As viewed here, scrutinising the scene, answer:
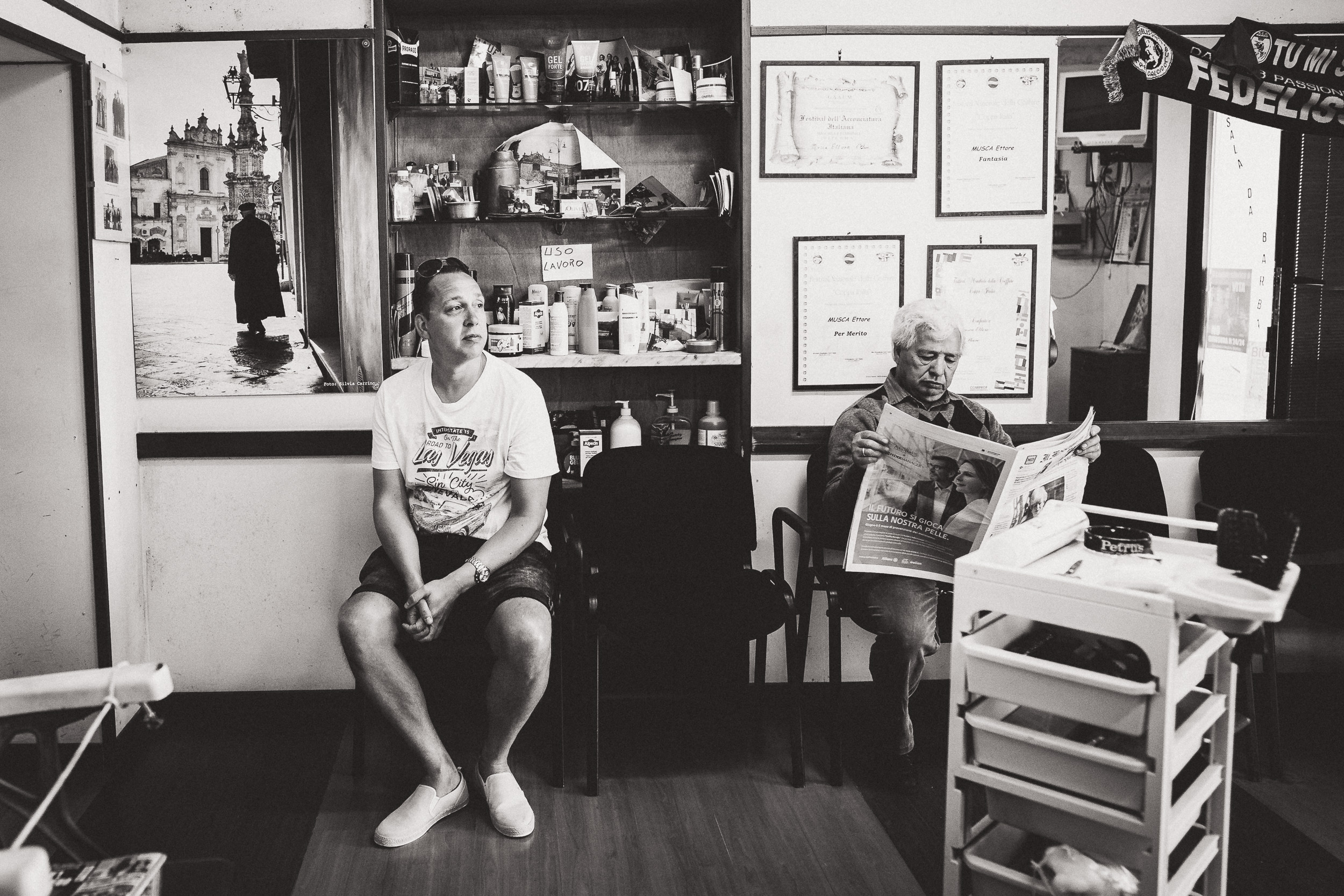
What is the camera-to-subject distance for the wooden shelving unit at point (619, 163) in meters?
3.41

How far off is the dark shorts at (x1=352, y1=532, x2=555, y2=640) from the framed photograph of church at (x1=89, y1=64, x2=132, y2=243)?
1.28 m

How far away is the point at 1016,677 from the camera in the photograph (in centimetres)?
199

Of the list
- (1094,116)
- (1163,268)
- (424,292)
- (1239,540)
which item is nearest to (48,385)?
(424,292)

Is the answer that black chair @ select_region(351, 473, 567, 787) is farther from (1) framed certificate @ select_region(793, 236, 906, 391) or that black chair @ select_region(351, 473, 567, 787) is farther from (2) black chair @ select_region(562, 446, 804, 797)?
(1) framed certificate @ select_region(793, 236, 906, 391)

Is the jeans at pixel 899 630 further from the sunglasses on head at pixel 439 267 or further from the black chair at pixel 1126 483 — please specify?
the sunglasses on head at pixel 439 267

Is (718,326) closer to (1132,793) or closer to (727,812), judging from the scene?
(727,812)

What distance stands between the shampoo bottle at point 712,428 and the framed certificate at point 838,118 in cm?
79

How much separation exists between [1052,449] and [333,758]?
2.20 metres

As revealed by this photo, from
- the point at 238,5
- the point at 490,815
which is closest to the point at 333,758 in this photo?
the point at 490,815

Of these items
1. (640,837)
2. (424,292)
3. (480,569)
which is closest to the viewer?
(640,837)

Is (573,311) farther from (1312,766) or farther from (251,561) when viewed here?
(1312,766)

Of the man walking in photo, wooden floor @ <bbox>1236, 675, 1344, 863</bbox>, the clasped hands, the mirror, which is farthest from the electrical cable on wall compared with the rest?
the man walking in photo

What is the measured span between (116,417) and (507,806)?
173cm

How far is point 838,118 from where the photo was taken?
3.44 meters
